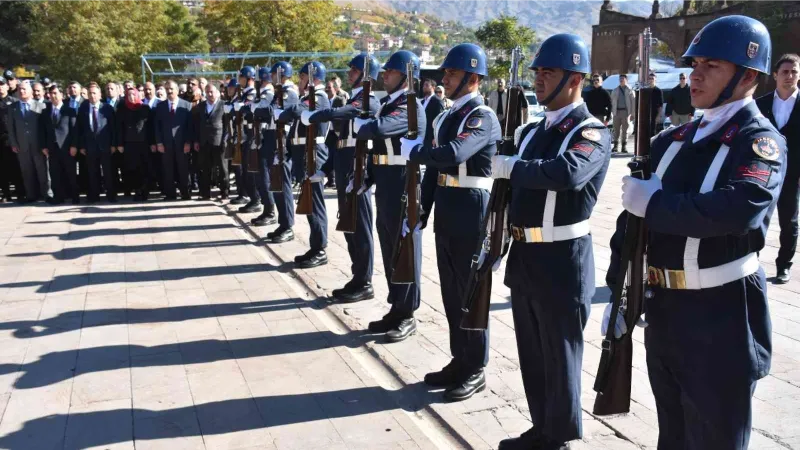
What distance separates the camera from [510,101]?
3.80 metres

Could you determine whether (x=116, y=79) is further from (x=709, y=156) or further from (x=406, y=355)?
(x=709, y=156)

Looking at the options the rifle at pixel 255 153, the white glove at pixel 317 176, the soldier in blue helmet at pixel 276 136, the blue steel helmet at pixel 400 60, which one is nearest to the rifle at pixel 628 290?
the blue steel helmet at pixel 400 60

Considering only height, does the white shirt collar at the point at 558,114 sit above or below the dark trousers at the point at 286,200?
above

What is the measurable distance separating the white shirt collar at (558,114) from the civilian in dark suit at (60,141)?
11.0m

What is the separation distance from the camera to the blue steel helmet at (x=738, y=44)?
2.59 meters

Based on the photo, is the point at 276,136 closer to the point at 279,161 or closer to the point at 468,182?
the point at 279,161

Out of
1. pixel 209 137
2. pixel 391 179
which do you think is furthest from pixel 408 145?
pixel 209 137

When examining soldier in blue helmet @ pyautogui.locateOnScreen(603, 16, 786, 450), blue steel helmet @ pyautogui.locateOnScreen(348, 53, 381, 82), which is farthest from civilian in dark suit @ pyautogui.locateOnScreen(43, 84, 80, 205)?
soldier in blue helmet @ pyautogui.locateOnScreen(603, 16, 786, 450)

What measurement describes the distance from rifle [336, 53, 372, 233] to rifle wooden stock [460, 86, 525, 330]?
2.62 m

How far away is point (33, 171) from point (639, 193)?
12.7 metres

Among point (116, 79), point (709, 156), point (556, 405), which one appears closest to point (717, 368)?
point (709, 156)

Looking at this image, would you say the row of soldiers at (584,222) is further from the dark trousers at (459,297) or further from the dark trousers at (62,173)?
the dark trousers at (62,173)

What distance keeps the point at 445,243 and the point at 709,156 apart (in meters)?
2.26

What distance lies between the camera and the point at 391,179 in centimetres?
589
